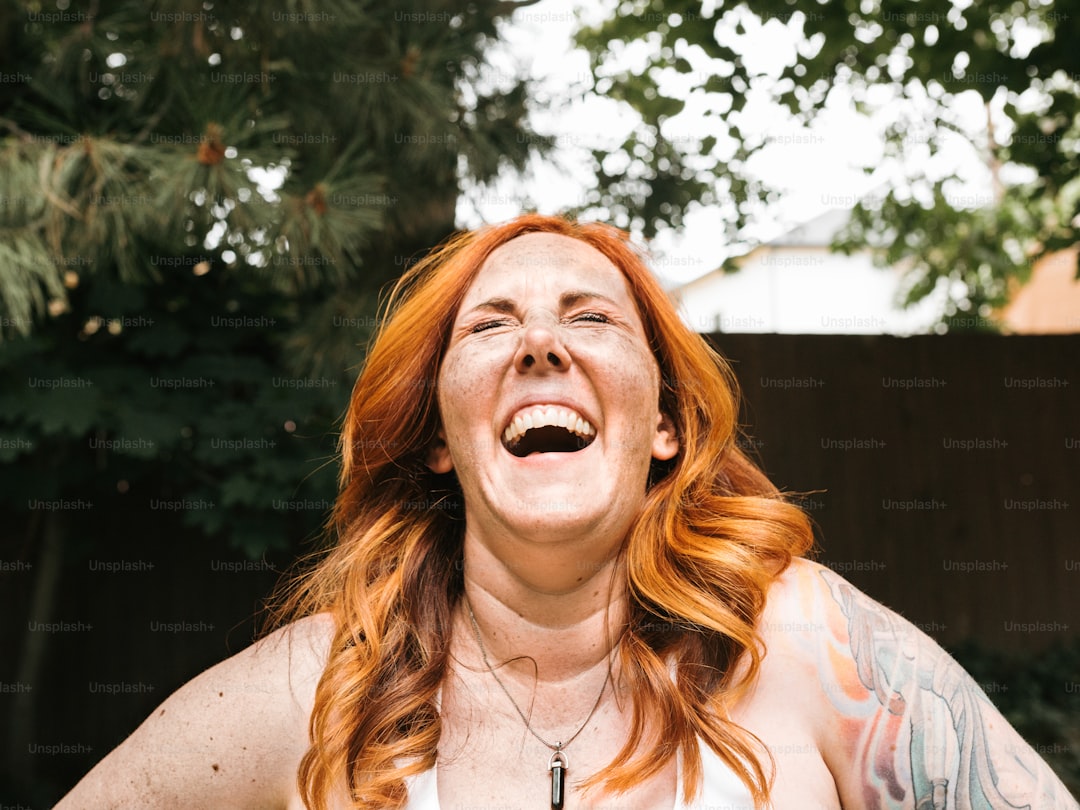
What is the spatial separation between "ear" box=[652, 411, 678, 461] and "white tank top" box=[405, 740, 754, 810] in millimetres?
626

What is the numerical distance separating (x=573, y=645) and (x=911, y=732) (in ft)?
2.02

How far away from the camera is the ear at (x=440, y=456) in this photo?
6.81 feet

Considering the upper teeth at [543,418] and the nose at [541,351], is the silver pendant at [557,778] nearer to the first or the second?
the upper teeth at [543,418]

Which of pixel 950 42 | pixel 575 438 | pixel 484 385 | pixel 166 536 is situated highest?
pixel 950 42

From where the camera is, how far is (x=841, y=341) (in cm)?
541

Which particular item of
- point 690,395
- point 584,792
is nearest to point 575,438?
point 690,395

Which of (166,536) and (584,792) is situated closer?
(584,792)

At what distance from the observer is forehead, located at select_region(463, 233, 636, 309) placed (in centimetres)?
194

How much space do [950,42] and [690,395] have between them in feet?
8.77

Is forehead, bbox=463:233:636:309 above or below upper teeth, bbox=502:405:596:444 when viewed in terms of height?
above

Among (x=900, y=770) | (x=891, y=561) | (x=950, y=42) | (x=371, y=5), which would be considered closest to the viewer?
(x=900, y=770)

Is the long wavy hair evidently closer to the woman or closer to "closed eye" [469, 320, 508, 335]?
the woman

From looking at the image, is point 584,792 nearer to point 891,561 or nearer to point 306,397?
point 306,397

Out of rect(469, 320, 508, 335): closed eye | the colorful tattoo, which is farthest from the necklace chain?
rect(469, 320, 508, 335): closed eye
